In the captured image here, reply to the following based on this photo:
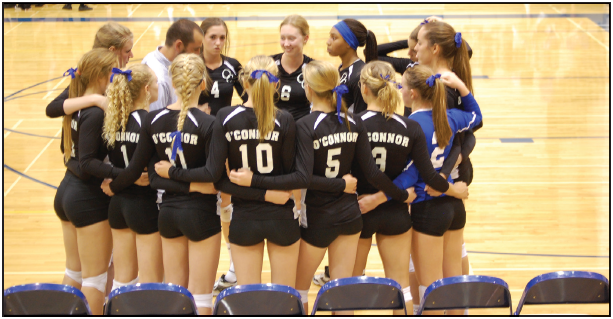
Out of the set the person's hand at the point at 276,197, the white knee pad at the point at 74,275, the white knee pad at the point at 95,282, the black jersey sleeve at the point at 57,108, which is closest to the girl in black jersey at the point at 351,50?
the person's hand at the point at 276,197

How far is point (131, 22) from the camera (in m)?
15.7

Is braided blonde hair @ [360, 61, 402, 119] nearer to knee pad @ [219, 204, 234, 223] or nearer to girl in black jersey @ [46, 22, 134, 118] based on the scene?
girl in black jersey @ [46, 22, 134, 118]

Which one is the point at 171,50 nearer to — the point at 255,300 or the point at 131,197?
the point at 131,197

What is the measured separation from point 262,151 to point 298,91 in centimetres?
143

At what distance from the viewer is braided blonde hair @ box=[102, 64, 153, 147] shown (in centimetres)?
326

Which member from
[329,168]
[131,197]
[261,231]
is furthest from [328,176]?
[131,197]

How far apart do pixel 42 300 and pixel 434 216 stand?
212 centimetres

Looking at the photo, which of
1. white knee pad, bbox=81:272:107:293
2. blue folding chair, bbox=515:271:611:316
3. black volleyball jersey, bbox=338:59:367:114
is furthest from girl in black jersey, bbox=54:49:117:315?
blue folding chair, bbox=515:271:611:316

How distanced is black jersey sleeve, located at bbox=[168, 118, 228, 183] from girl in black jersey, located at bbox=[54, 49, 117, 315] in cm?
44

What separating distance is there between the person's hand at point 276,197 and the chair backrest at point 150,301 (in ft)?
2.09

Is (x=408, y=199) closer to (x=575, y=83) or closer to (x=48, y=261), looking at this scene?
(x=48, y=261)

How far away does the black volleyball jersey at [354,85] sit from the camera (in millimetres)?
4191

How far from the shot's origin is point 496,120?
854cm

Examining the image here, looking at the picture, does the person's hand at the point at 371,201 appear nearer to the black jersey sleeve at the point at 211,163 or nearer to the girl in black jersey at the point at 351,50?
the black jersey sleeve at the point at 211,163
